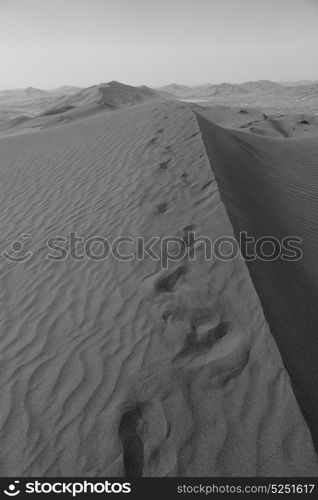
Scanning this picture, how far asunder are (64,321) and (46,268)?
1.11m

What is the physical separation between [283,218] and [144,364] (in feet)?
11.6

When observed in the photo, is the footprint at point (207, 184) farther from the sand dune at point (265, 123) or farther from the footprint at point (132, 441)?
the sand dune at point (265, 123)

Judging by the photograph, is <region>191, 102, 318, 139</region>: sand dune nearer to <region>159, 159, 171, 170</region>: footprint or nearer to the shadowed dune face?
the shadowed dune face

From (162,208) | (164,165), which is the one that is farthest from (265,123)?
(162,208)

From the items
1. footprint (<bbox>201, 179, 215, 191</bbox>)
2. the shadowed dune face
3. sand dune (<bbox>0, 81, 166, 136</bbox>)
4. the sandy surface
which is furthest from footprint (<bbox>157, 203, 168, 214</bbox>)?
sand dune (<bbox>0, 81, 166, 136</bbox>)

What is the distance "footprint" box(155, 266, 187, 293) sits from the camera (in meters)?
3.55

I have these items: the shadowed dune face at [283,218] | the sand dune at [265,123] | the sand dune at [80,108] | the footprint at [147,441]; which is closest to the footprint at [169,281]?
the shadowed dune face at [283,218]

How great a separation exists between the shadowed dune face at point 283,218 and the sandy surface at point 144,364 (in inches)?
5.2

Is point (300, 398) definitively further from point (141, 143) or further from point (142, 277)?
point (141, 143)

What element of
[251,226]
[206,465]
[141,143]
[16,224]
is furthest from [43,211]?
[206,465]

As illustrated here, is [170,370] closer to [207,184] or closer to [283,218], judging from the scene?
[207,184]

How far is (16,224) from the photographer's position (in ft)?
18.7

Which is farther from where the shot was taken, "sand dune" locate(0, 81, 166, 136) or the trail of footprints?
"sand dune" locate(0, 81, 166, 136)

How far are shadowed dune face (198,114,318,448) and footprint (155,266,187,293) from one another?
631 mm
